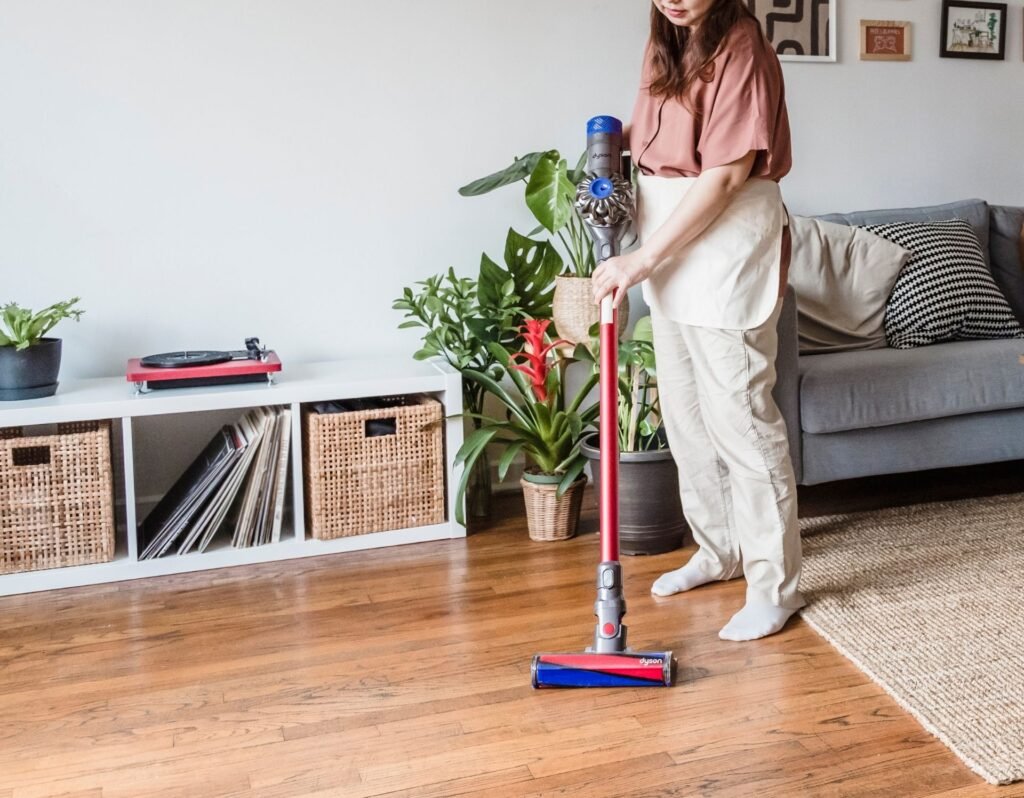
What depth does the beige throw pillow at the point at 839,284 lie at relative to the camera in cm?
295

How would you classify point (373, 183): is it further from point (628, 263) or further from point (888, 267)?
point (888, 267)

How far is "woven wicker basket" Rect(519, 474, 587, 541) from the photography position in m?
2.66

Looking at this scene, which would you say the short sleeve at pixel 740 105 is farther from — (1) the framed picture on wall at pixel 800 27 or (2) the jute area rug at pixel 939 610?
(1) the framed picture on wall at pixel 800 27

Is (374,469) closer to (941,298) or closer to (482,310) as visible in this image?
(482,310)

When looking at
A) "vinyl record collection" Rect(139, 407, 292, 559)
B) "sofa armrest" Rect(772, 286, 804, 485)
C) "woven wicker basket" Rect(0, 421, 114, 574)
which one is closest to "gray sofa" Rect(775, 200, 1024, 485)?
"sofa armrest" Rect(772, 286, 804, 485)

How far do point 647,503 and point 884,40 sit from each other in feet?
6.05

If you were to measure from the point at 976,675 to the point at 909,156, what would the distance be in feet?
6.98

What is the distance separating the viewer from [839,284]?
117 inches

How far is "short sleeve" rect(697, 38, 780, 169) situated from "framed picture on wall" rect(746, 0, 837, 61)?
4.88 ft

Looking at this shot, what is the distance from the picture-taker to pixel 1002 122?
142 inches

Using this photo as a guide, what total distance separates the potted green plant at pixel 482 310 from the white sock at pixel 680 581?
26.0 inches

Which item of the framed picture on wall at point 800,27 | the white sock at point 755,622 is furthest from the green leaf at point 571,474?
the framed picture on wall at point 800,27

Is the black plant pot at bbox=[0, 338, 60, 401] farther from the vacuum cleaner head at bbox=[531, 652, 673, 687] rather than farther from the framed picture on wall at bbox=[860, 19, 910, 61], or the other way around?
the framed picture on wall at bbox=[860, 19, 910, 61]

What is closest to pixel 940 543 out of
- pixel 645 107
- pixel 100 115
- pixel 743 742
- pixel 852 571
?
pixel 852 571
